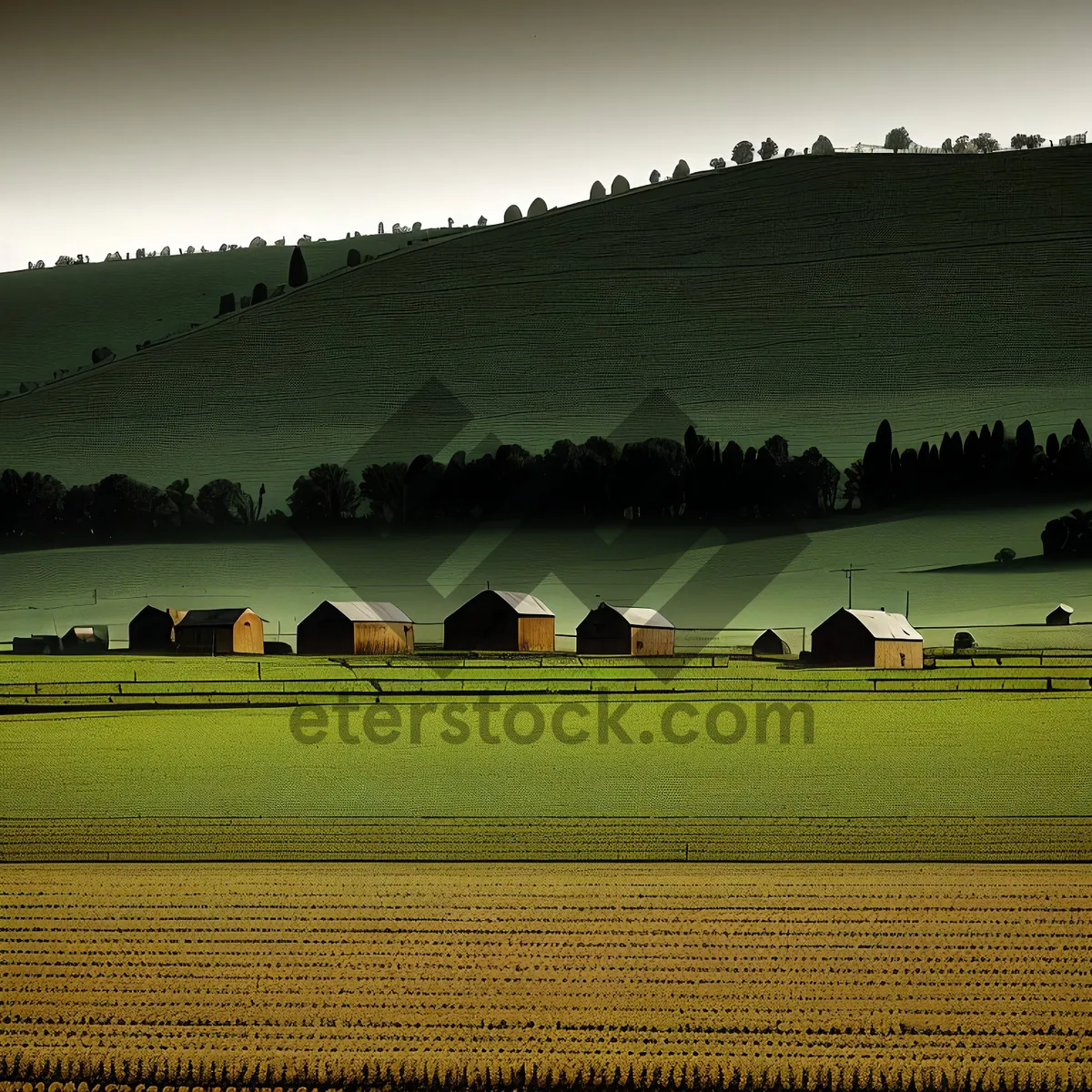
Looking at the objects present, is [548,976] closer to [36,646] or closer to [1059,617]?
[36,646]

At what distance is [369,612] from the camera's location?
7150 centimetres

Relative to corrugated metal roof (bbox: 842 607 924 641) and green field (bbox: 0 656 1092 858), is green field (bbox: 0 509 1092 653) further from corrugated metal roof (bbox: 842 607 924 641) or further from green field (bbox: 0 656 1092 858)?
green field (bbox: 0 656 1092 858)

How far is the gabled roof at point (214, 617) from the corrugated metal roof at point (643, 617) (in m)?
21.2

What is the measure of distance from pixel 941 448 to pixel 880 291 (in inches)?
790

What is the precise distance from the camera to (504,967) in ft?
52.9

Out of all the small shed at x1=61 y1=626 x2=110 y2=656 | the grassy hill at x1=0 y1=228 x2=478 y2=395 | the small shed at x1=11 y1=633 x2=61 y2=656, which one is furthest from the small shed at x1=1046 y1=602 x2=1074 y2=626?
the grassy hill at x1=0 y1=228 x2=478 y2=395

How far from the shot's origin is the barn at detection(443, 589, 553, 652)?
69312 mm

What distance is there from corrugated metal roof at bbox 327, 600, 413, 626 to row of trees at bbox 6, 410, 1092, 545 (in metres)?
27.6

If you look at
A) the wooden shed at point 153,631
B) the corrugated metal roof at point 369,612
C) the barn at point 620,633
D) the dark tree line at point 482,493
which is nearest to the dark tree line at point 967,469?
the dark tree line at point 482,493

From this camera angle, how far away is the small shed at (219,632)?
69.2 meters

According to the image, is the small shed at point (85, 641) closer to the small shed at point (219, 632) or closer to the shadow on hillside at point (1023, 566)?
the small shed at point (219, 632)

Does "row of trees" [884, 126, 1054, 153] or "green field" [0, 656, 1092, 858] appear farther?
"row of trees" [884, 126, 1054, 153]

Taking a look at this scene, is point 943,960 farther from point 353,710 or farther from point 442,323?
point 442,323

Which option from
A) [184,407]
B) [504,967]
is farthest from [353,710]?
[184,407]
